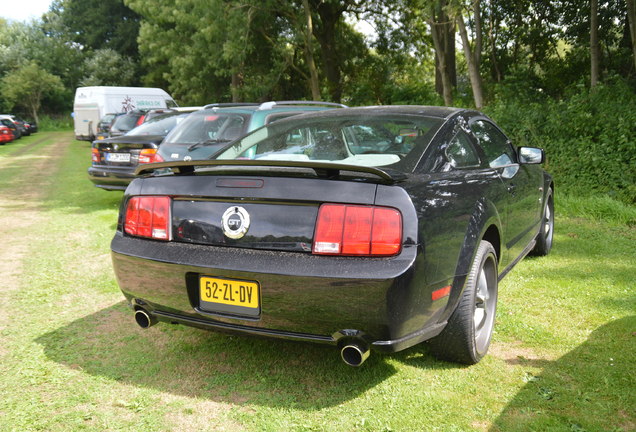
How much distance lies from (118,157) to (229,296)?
7.01 meters

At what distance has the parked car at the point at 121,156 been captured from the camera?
9.01m

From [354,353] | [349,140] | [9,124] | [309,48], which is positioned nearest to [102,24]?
[9,124]

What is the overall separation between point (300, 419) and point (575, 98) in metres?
9.14

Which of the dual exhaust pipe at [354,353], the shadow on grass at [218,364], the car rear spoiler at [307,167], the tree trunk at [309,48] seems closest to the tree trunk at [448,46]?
the tree trunk at [309,48]

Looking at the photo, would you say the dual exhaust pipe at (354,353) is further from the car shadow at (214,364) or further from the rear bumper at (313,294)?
the car shadow at (214,364)

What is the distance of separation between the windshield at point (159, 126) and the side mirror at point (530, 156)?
20.8 ft

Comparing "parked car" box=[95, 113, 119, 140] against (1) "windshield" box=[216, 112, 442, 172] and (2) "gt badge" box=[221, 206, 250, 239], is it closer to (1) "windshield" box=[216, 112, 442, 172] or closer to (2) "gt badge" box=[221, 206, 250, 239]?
(1) "windshield" box=[216, 112, 442, 172]

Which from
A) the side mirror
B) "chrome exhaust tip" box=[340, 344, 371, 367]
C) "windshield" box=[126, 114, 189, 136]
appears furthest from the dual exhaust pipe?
"windshield" box=[126, 114, 189, 136]

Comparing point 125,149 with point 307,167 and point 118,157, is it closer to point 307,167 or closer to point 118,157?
point 118,157

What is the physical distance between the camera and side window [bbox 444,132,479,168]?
3.58 m

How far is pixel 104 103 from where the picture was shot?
87.4ft

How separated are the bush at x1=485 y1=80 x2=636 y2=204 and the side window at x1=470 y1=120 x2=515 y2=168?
504cm

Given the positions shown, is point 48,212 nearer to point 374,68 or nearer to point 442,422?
point 442,422

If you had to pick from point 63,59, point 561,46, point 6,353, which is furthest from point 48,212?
point 63,59
